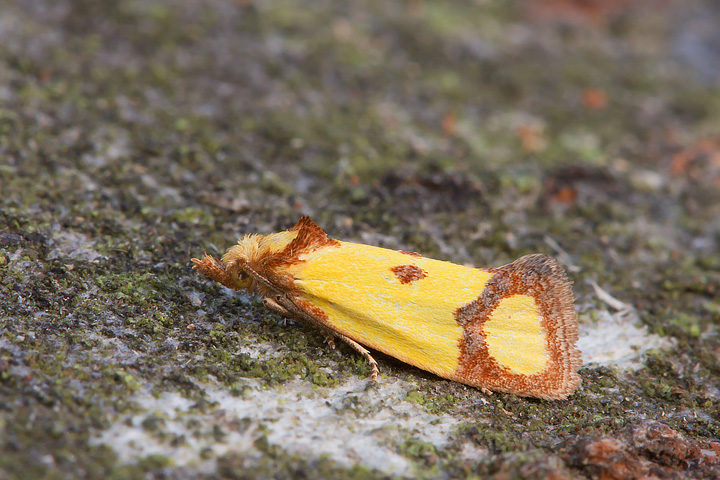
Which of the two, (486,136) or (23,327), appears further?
(486,136)

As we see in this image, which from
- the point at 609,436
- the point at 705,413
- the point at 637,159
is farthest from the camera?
the point at 637,159

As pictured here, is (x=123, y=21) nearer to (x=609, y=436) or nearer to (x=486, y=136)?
(x=486, y=136)

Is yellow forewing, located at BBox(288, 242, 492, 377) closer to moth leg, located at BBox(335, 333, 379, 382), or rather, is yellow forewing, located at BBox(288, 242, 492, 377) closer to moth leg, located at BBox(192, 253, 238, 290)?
moth leg, located at BBox(335, 333, 379, 382)

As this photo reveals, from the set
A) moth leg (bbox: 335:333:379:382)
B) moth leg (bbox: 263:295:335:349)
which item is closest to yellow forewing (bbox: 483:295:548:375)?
moth leg (bbox: 335:333:379:382)

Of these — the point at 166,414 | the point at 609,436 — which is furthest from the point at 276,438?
the point at 609,436

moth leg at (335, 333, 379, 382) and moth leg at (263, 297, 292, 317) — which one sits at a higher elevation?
moth leg at (263, 297, 292, 317)

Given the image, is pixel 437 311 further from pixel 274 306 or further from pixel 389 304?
pixel 274 306

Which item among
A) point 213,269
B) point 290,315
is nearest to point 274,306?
point 290,315
